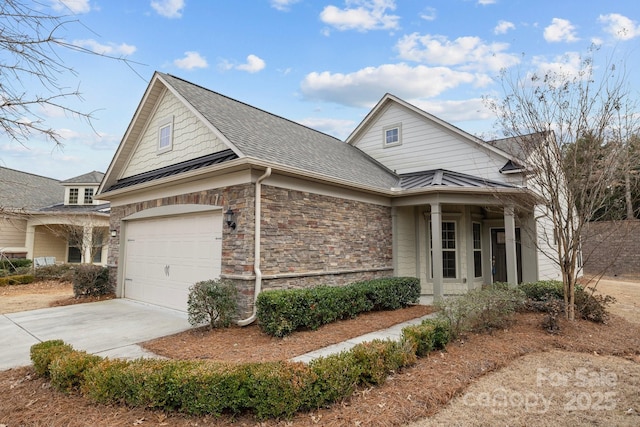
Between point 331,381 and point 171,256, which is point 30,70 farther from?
point 171,256

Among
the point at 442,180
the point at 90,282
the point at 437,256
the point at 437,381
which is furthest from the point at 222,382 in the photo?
the point at 90,282

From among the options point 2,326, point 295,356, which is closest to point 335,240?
point 295,356

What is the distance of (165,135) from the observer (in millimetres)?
10016

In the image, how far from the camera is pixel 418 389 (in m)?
4.11

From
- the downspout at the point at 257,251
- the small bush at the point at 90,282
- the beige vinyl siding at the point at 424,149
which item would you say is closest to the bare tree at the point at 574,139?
the beige vinyl siding at the point at 424,149

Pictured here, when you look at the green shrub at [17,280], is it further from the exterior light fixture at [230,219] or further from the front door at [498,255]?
the front door at [498,255]

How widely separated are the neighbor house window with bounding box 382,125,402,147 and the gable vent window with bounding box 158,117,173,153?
765 centimetres

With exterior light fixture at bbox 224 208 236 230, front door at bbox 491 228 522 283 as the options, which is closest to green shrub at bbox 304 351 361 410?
exterior light fixture at bbox 224 208 236 230

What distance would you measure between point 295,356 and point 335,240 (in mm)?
3914

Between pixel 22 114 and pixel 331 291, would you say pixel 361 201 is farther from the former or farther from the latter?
pixel 22 114

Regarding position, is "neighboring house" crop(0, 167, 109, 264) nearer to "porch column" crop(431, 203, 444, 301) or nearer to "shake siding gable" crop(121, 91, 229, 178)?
"shake siding gable" crop(121, 91, 229, 178)

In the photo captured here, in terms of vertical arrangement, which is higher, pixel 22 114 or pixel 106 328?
pixel 22 114

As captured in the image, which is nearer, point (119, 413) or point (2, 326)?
point (119, 413)

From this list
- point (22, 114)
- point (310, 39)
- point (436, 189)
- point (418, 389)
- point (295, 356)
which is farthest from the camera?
point (310, 39)
